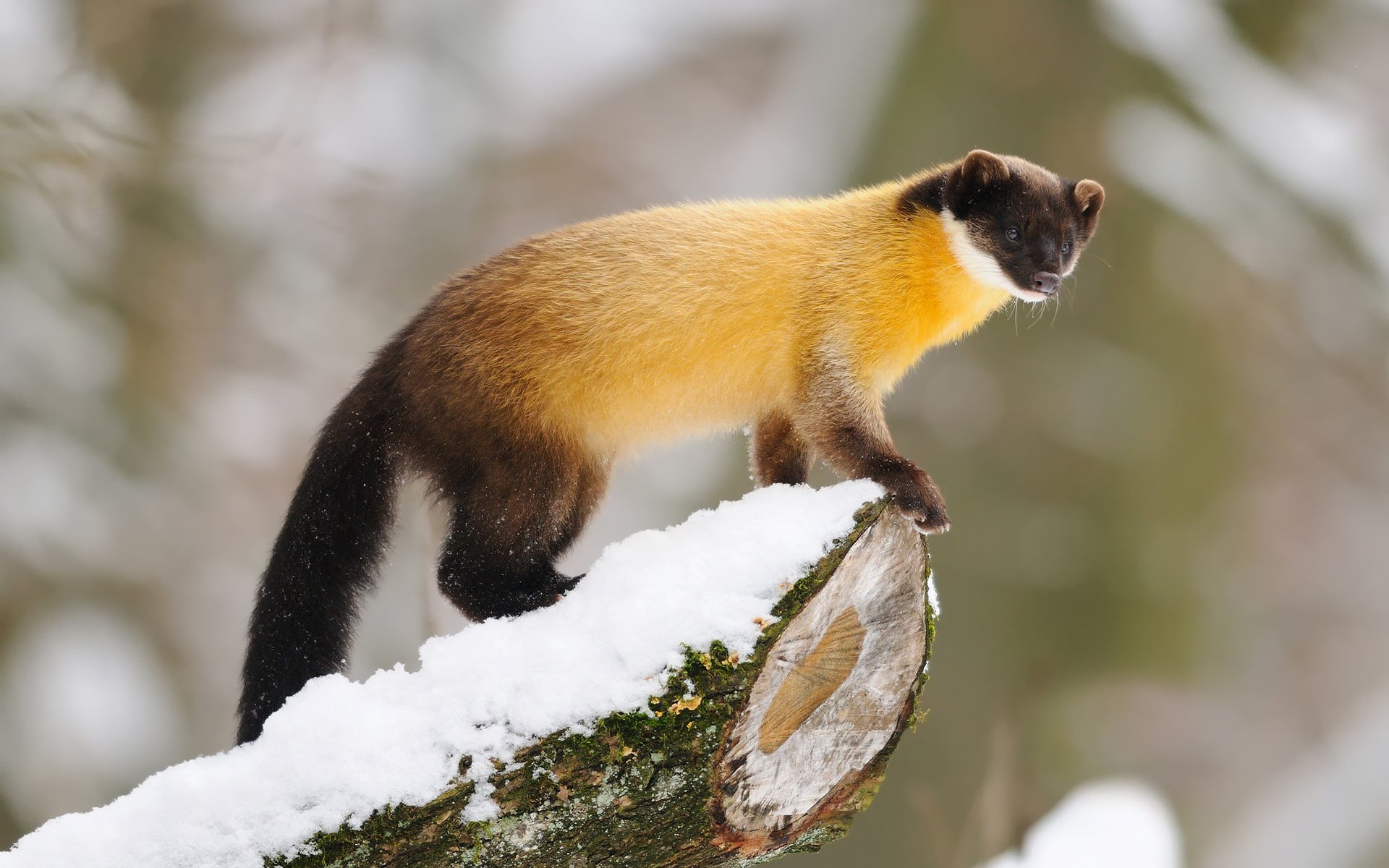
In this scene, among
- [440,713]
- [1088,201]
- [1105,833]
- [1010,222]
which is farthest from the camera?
[1105,833]

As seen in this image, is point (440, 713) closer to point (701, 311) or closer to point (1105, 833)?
point (701, 311)

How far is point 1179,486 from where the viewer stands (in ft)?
24.3

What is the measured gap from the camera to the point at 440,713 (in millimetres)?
3246

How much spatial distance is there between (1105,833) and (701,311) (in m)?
4.23

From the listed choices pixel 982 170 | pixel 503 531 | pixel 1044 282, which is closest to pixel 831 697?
pixel 503 531

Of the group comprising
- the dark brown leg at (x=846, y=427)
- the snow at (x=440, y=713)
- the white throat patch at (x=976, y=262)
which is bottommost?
the snow at (x=440, y=713)

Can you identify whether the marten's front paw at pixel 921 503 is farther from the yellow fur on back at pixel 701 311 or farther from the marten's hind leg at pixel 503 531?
the marten's hind leg at pixel 503 531

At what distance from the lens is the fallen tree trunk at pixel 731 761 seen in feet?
10.3

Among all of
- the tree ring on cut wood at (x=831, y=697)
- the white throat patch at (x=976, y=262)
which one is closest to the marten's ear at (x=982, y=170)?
the white throat patch at (x=976, y=262)

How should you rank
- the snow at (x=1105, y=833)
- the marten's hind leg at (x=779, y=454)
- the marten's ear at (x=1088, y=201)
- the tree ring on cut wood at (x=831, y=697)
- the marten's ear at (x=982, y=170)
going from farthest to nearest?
the snow at (x=1105, y=833) < the marten's hind leg at (x=779, y=454) < the marten's ear at (x=1088, y=201) < the marten's ear at (x=982, y=170) < the tree ring on cut wood at (x=831, y=697)

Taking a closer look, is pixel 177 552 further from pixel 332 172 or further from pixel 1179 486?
pixel 1179 486

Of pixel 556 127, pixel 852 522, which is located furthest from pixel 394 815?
pixel 556 127

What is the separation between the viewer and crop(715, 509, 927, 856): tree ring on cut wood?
10.8ft

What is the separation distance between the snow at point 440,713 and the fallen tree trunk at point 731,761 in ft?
0.19
